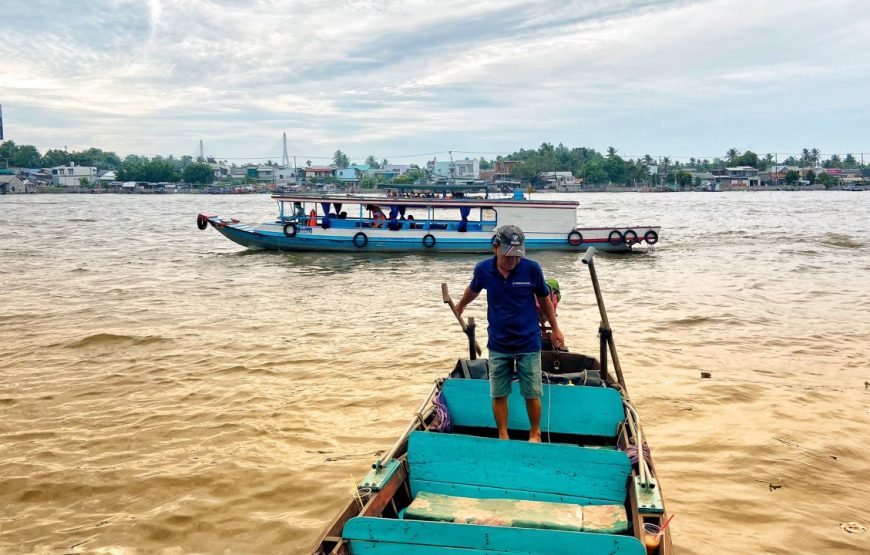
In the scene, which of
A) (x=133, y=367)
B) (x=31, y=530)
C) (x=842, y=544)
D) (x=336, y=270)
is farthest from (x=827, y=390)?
(x=336, y=270)

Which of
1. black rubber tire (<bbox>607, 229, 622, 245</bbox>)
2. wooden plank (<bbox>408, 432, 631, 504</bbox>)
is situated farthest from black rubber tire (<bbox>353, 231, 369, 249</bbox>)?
wooden plank (<bbox>408, 432, 631, 504</bbox>)

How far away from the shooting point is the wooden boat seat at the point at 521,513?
3854 millimetres

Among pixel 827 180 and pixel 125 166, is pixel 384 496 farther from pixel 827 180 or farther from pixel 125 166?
pixel 125 166

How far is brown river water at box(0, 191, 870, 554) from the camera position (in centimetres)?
539

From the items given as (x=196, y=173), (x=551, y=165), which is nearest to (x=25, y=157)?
(x=196, y=173)

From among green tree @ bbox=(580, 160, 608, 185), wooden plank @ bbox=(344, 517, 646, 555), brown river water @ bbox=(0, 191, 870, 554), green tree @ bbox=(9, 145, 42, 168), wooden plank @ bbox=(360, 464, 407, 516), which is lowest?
brown river water @ bbox=(0, 191, 870, 554)

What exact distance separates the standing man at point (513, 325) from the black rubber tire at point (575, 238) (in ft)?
67.9

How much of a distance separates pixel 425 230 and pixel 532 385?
68.0ft

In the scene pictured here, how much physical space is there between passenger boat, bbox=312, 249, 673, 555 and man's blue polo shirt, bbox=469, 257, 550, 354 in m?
0.58

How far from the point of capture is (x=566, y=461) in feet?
14.1

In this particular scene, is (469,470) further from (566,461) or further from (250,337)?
(250,337)

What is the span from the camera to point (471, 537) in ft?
11.2

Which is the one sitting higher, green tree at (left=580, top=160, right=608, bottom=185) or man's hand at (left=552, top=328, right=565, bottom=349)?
green tree at (left=580, top=160, right=608, bottom=185)

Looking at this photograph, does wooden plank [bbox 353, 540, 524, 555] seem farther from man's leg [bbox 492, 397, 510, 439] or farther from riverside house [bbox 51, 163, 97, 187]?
riverside house [bbox 51, 163, 97, 187]
